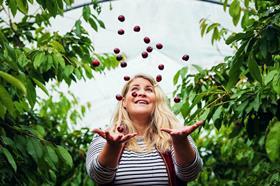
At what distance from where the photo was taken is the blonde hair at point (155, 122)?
1.99m

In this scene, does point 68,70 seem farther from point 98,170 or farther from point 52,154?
point 98,170

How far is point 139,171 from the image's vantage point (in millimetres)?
1897

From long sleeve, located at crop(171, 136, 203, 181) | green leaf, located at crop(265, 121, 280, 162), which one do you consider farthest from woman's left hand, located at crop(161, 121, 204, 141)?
green leaf, located at crop(265, 121, 280, 162)

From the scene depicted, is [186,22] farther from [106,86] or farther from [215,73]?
[215,73]

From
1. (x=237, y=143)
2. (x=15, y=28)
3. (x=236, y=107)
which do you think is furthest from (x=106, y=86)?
(x=236, y=107)

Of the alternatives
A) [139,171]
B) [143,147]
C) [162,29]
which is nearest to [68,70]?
[143,147]

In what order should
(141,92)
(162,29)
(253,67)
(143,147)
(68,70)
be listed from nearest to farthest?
(253,67)
(143,147)
(141,92)
(68,70)
(162,29)

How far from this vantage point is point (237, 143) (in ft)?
14.8

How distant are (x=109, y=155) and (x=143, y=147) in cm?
20

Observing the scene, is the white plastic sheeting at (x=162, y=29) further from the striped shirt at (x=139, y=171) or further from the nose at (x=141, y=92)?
the striped shirt at (x=139, y=171)

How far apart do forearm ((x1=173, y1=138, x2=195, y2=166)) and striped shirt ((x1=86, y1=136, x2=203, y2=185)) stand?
18mm

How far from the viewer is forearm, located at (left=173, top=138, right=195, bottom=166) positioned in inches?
72.0

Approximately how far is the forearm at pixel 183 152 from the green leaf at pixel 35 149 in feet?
2.29

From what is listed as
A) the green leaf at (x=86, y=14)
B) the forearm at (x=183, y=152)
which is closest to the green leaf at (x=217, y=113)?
the forearm at (x=183, y=152)
